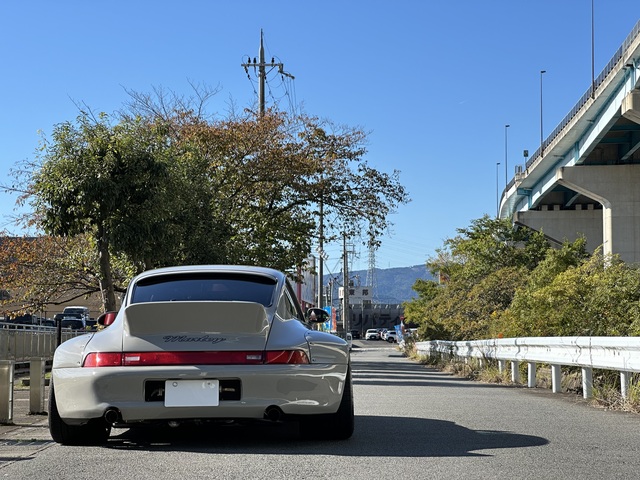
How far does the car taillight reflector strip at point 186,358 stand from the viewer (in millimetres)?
7438

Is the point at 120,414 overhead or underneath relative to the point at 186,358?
underneath

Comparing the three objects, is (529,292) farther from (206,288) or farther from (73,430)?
(73,430)

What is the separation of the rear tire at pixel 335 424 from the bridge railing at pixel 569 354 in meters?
4.16

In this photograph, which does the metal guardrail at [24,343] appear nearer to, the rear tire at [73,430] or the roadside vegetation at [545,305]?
the roadside vegetation at [545,305]

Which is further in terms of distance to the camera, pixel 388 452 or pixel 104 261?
pixel 104 261

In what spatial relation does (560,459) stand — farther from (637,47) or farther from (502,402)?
(637,47)

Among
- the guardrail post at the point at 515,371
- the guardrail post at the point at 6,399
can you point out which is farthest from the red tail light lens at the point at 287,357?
the guardrail post at the point at 515,371

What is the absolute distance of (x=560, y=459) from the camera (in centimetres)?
702

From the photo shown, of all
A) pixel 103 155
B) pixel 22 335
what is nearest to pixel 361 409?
pixel 103 155

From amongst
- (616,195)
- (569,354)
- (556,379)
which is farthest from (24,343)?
(616,195)

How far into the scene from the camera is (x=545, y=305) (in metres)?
19.3

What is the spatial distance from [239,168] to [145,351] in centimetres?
2729

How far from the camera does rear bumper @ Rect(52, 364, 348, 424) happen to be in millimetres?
7355

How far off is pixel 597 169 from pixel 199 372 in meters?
36.4
